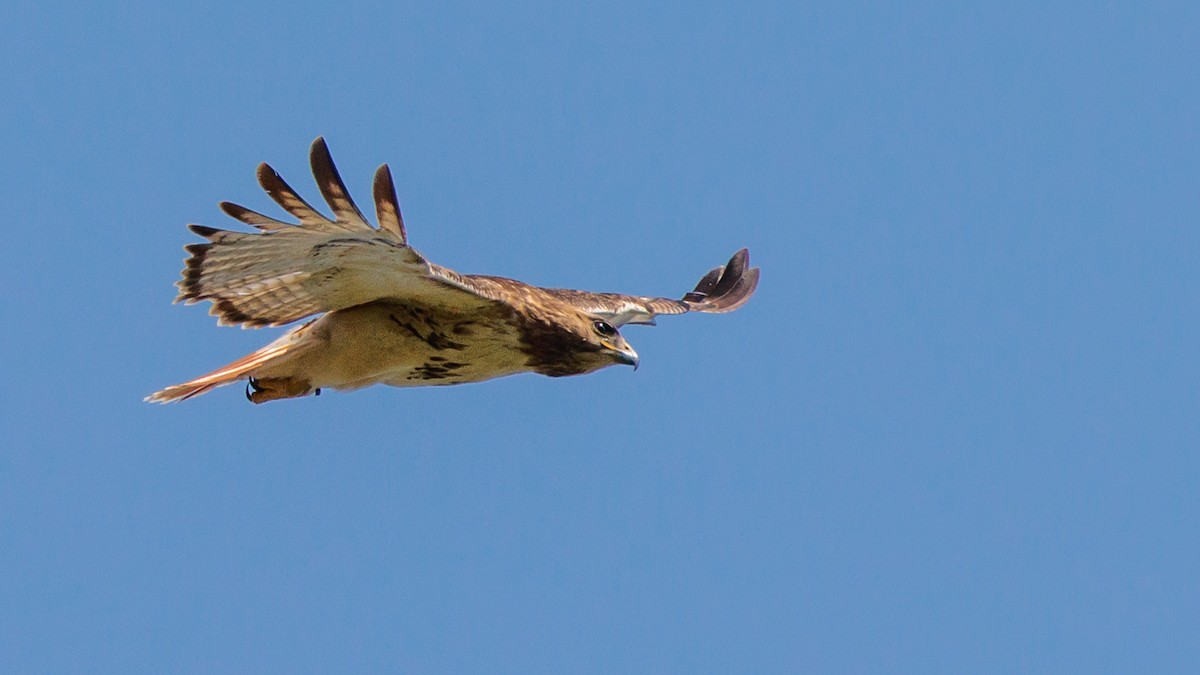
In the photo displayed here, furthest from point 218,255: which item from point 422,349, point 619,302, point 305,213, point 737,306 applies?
point 737,306

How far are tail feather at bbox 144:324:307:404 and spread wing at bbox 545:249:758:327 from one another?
5.00ft

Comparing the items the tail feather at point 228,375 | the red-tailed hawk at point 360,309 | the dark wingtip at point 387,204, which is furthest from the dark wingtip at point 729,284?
the dark wingtip at point 387,204

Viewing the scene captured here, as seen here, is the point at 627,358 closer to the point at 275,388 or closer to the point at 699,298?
the point at 275,388

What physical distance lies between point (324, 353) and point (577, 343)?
46.1 inches

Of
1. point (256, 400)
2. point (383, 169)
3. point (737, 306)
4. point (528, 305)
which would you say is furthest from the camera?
point (737, 306)

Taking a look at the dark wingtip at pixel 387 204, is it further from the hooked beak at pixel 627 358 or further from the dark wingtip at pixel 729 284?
the dark wingtip at pixel 729 284

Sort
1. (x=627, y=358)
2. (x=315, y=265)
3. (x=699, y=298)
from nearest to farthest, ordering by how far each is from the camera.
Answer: (x=315, y=265)
(x=627, y=358)
(x=699, y=298)

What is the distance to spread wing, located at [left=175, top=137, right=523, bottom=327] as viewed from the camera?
6.35m

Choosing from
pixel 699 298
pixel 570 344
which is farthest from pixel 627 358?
pixel 699 298

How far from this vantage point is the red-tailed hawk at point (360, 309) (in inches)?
256

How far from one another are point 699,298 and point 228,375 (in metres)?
3.57

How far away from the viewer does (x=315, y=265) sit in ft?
22.7

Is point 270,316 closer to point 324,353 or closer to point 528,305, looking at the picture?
point 324,353

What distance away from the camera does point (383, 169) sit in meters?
6.23
